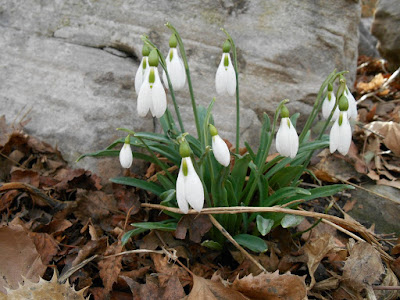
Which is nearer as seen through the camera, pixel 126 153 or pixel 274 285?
pixel 274 285

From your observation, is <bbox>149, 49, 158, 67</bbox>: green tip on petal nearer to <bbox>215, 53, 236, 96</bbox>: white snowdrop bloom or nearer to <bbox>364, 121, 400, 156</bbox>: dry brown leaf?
<bbox>215, 53, 236, 96</bbox>: white snowdrop bloom

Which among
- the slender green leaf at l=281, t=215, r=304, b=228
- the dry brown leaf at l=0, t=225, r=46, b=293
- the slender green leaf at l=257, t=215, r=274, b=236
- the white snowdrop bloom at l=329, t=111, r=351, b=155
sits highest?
the white snowdrop bloom at l=329, t=111, r=351, b=155

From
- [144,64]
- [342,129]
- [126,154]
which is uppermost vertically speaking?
[144,64]

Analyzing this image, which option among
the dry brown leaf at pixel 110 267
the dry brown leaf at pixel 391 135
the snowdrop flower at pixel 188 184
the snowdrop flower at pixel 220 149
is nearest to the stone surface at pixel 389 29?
the dry brown leaf at pixel 391 135

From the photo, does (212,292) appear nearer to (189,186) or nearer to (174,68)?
(189,186)

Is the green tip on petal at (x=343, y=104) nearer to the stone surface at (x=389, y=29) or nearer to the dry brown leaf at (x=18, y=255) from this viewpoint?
the dry brown leaf at (x=18, y=255)

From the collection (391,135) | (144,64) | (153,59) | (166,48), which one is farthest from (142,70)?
(391,135)

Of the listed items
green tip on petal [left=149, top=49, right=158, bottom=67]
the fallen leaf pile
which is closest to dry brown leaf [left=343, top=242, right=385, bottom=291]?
the fallen leaf pile
